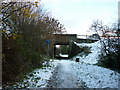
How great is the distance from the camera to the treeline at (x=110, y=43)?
11.0m

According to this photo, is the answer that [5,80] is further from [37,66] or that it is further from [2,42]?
[37,66]

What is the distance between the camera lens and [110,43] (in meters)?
11.9

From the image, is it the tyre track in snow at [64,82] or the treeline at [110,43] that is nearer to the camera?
the tyre track in snow at [64,82]

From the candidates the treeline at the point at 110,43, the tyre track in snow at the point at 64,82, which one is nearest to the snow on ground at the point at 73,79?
the tyre track in snow at the point at 64,82

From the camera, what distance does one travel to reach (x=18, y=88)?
6523mm

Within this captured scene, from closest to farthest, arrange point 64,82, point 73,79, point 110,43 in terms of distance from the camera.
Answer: point 64,82
point 73,79
point 110,43

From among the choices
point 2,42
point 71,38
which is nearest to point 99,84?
point 2,42

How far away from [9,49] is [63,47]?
3505cm

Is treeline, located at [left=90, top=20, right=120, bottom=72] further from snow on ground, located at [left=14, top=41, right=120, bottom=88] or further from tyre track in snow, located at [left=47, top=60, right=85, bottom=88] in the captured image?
tyre track in snow, located at [left=47, top=60, right=85, bottom=88]

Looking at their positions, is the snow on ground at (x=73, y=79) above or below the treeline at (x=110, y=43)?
below

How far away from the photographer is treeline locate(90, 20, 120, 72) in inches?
434

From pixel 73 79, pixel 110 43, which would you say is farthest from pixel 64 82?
pixel 110 43

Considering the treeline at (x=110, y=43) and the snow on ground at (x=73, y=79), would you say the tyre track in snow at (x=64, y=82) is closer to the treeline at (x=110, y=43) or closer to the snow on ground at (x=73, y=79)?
the snow on ground at (x=73, y=79)

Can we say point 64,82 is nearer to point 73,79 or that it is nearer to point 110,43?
point 73,79
